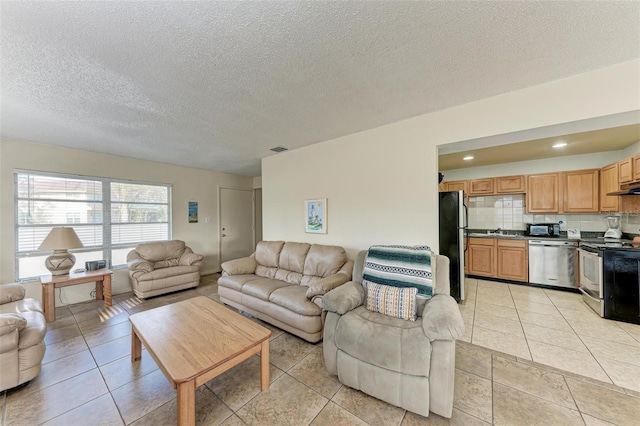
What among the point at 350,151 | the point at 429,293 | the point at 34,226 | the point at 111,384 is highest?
the point at 350,151

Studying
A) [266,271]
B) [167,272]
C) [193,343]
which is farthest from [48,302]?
[193,343]

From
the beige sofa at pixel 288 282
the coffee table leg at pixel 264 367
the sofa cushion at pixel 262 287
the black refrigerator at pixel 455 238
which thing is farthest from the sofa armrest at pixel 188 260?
the black refrigerator at pixel 455 238

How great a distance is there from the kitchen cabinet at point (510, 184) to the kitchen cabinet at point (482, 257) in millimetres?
993

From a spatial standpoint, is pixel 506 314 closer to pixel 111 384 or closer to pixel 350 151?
pixel 350 151

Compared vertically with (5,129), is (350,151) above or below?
below

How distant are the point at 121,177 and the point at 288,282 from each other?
3.66 m

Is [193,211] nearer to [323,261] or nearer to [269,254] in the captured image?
[269,254]

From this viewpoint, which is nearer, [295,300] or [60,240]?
[295,300]

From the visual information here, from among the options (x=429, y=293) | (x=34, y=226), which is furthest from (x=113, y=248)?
(x=429, y=293)

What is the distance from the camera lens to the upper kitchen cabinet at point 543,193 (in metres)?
4.04

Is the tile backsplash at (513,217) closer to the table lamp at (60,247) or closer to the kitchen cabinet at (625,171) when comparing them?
the kitchen cabinet at (625,171)

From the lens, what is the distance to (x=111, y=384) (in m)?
1.79

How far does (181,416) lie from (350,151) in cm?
302

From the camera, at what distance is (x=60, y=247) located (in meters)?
3.06
